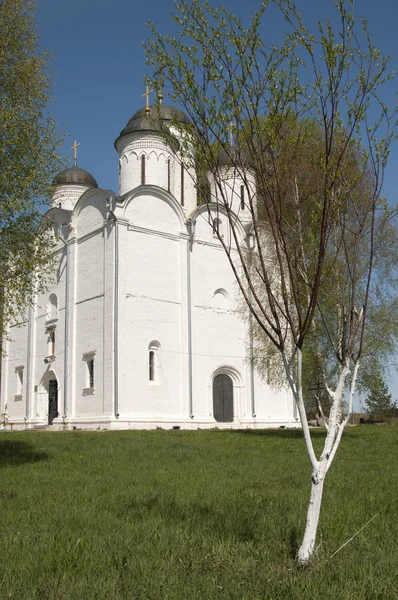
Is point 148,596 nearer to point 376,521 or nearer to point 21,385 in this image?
point 376,521

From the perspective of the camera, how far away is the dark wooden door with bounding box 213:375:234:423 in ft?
87.7

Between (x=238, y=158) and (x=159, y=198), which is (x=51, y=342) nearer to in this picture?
(x=159, y=198)

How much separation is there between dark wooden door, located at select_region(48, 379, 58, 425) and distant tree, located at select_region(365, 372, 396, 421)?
13.9m

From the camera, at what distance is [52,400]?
27.9 metres

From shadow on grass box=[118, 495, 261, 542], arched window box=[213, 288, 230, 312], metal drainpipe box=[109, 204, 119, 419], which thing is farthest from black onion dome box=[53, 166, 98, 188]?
shadow on grass box=[118, 495, 261, 542]

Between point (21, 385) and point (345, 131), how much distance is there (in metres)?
27.5

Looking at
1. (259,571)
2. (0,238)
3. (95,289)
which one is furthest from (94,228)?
(259,571)

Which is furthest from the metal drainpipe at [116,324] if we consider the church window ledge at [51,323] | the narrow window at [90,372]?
the church window ledge at [51,323]

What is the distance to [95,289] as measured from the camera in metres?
25.2

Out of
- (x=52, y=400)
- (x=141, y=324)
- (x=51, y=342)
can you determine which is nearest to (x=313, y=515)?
(x=141, y=324)

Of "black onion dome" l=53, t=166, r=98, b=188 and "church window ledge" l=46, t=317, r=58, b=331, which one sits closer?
"church window ledge" l=46, t=317, r=58, b=331

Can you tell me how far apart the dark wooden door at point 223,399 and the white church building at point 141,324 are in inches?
1.8

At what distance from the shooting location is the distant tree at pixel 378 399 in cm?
2006

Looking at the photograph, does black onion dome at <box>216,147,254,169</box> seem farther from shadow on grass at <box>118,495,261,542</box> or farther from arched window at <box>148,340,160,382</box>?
arched window at <box>148,340,160,382</box>
